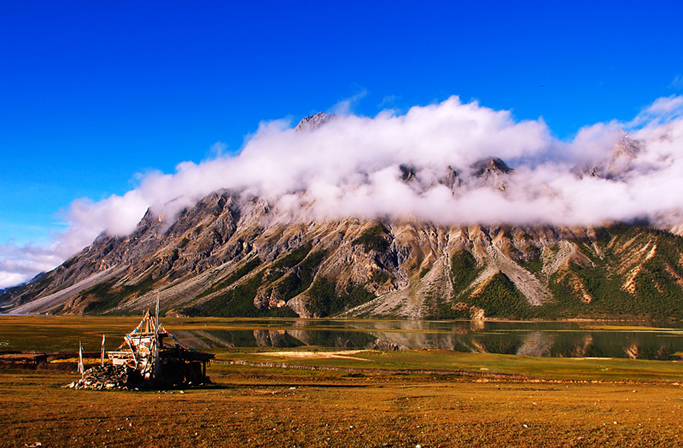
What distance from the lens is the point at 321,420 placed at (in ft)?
77.3

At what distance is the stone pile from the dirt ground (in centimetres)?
165

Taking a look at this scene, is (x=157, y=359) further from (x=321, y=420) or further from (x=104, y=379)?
(x=321, y=420)

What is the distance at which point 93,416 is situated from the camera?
22562 millimetres

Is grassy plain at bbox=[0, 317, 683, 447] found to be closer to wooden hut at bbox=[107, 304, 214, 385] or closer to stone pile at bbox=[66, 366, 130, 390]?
stone pile at bbox=[66, 366, 130, 390]

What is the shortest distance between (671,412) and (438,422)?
16.9m

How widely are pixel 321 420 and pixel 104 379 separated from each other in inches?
889

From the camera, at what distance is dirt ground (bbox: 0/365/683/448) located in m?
18.8

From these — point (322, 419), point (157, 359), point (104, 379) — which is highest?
point (157, 359)

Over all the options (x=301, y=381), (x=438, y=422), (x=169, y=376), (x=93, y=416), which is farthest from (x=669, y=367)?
(x=93, y=416)

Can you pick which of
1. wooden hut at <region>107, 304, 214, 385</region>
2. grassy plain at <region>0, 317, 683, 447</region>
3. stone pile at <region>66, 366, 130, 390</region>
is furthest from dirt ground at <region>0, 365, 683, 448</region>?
wooden hut at <region>107, 304, 214, 385</region>

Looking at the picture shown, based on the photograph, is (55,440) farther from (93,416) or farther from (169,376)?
(169,376)

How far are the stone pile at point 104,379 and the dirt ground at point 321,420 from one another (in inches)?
64.9

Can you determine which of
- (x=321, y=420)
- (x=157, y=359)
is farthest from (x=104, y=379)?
(x=321, y=420)

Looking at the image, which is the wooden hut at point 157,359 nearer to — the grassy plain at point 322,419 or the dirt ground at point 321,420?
the grassy plain at point 322,419
